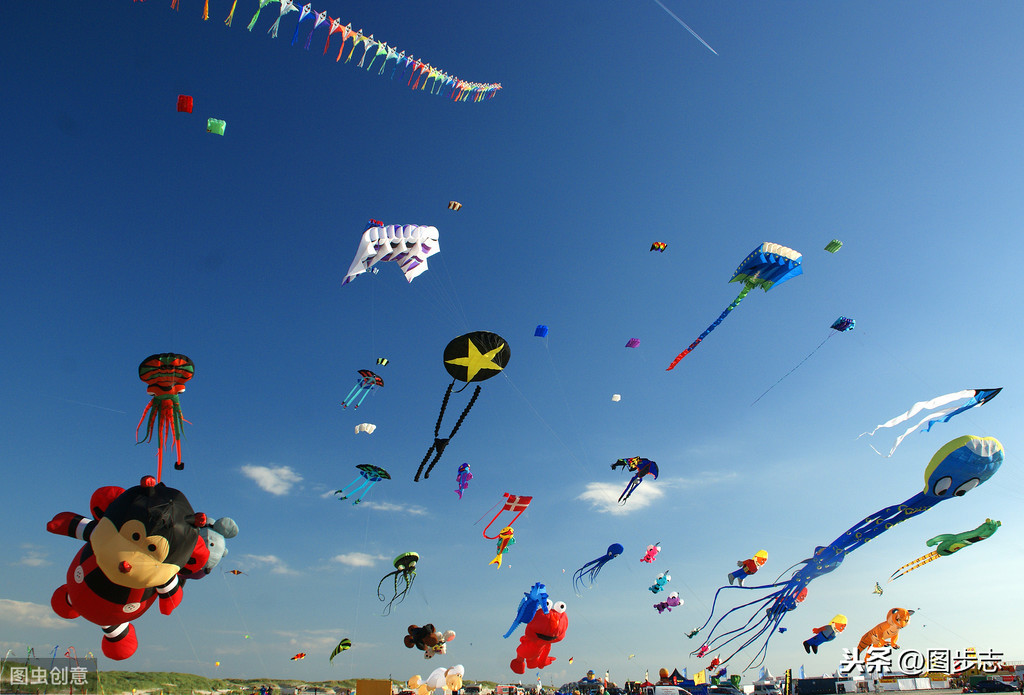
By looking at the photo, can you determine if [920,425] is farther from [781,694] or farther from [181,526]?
[781,694]

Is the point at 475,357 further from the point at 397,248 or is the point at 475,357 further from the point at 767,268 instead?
the point at 767,268

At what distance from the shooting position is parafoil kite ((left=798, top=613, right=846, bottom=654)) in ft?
54.6

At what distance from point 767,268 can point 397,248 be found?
1112 cm

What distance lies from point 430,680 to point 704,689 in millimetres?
9864

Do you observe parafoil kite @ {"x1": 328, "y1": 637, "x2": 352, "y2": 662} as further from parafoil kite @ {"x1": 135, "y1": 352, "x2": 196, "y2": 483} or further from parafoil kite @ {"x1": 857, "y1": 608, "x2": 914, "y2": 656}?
parafoil kite @ {"x1": 857, "y1": 608, "x2": 914, "y2": 656}

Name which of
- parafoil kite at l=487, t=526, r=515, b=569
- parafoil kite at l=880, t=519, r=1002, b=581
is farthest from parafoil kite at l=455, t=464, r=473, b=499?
parafoil kite at l=880, t=519, r=1002, b=581

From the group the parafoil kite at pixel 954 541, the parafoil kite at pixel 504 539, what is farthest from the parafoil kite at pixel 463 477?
the parafoil kite at pixel 954 541

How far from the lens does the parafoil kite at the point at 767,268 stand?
51.9 ft

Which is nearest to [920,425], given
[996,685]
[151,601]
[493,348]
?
[493,348]

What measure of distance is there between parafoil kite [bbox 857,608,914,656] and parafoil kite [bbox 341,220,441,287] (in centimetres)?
2173

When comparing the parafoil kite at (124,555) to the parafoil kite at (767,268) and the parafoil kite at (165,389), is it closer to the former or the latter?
the parafoil kite at (165,389)

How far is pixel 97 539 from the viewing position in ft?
32.8

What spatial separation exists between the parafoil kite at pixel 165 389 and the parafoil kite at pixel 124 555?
2.87ft

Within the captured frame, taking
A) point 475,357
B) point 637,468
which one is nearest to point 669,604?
point 637,468
